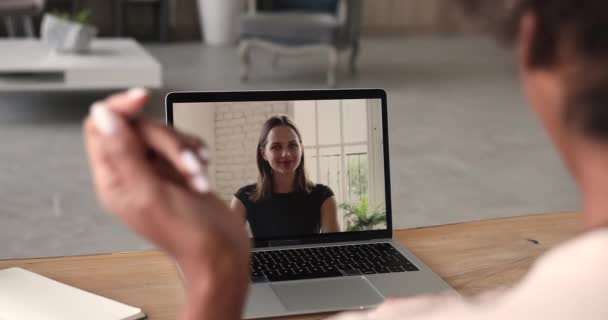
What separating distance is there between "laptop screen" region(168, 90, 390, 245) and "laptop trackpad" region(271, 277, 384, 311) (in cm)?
15

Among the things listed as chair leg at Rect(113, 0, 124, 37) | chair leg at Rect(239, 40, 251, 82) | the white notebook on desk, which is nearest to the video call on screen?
the white notebook on desk

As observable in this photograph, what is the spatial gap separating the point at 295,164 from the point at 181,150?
0.80m

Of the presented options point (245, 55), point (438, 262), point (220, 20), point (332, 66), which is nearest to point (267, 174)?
point (438, 262)

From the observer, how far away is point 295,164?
1.34 metres

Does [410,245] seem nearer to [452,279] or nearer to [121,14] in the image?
[452,279]

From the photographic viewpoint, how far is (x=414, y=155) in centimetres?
430

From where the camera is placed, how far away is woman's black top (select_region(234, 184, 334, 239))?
1.34m

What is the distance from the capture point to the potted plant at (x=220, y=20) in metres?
7.73

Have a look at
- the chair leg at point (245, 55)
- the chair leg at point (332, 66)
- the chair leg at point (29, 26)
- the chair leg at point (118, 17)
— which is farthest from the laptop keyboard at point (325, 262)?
the chair leg at point (118, 17)

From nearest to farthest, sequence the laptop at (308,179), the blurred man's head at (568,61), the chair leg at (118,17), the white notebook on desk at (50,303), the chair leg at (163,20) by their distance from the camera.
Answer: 1. the blurred man's head at (568,61)
2. the white notebook on desk at (50,303)
3. the laptop at (308,179)
4. the chair leg at (118,17)
5. the chair leg at (163,20)

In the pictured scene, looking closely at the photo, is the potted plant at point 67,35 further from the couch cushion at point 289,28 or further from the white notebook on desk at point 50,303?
the white notebook on desk at point 50,303

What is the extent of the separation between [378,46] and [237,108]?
6900 mm

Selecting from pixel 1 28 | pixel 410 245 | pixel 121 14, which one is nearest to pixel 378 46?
pixel 121 14

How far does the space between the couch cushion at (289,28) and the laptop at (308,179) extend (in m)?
4.44
